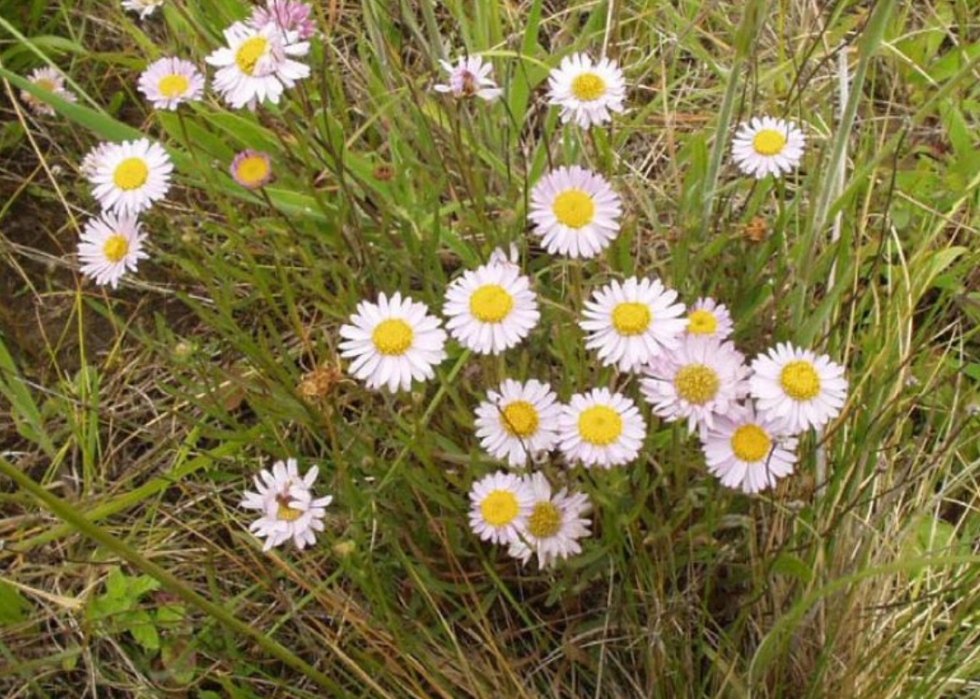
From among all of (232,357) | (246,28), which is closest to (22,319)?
(232,357)

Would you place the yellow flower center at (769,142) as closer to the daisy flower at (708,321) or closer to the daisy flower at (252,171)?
the daisy flower at (708,321)

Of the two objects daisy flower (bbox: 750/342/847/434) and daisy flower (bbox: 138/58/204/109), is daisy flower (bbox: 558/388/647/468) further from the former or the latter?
daisy flower (bbox: 138/58/204/109)

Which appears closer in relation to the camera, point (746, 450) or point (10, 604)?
point (746, 450)

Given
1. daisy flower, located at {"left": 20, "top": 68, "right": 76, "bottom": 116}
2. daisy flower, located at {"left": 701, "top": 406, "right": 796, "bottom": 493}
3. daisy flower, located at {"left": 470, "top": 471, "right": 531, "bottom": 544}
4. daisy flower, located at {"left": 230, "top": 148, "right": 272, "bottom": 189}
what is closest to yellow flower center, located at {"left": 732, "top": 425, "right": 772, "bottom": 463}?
daisy flower, located at {"left": 701, "top": 406, "right": 796, "bottom": 493}

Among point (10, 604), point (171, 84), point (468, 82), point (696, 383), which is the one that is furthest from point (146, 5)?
point (696, 383)

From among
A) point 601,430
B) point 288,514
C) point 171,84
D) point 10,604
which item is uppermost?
point 171,84

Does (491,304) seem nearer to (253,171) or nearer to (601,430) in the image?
(601,430)
